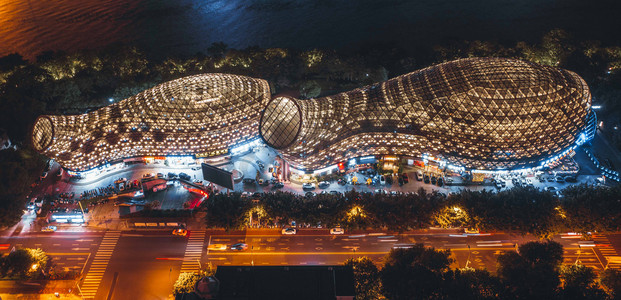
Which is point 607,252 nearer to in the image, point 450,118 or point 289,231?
point 450,118

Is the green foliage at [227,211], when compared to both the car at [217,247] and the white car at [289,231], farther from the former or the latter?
the white car at [289,231]

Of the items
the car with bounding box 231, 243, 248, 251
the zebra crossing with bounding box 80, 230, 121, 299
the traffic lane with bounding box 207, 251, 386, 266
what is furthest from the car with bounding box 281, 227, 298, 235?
the zebra crossing with bounding box 80, 230, 121, 299

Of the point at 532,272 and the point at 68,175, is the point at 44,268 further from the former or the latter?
the point at 532,272

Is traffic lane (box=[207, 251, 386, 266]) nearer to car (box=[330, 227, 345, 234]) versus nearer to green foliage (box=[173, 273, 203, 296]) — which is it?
car (box=[330, 227, 345, 234])

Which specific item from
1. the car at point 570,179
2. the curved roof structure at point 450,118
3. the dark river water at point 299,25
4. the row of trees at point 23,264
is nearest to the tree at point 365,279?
the curved roof structure at point 450,118

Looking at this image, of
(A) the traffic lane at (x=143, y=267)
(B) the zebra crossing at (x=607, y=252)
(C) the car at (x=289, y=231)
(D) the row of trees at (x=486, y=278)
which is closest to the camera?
(D) the row of trees at (x=486, y=278)

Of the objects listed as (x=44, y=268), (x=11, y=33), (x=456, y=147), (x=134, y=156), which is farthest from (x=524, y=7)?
(x=11, y=33)

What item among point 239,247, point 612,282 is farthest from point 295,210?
point 612,282
